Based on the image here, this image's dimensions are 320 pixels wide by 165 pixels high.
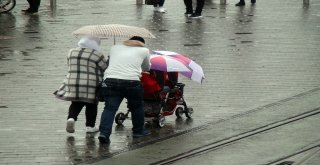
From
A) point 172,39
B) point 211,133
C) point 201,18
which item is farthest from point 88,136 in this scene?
point 201,18

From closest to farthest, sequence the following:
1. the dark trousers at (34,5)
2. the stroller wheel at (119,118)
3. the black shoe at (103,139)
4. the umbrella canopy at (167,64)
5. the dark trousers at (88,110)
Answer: the black shoe at (103,139) → the dark trousers at (88,110) → the umbrella canopy at (167,64) → the stroller wheel at (119,118) → the dark trousers at (34,5)

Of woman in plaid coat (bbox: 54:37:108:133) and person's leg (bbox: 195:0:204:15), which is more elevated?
woman in plaid coat (bbox: 54:37:108:133)

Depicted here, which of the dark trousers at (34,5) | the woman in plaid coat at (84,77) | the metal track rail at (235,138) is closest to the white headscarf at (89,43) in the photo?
the woman in plaid coat at (84,77)

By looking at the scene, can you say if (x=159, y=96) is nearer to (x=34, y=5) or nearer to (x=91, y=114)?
(x=91, y=114)

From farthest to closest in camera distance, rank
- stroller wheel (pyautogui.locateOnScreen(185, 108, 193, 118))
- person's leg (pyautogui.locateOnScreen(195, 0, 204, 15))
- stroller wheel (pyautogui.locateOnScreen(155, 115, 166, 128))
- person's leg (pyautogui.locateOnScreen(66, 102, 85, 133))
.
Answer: person's leg (pyautogui.locateOnScreen(195, 0, 204, 15)) < stroller wheel (pyautogui.locateOnScreen(185, 108, 193, 118)) < stroller wheel (pyautogui.locateOnScreen(155, 115, 166, 128)) < person's leg (pyautogui.locateOnScreen(66, 102, 85, 133))

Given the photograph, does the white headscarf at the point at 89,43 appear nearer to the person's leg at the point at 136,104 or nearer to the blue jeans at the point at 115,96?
the blue jeans at the point at 115,96

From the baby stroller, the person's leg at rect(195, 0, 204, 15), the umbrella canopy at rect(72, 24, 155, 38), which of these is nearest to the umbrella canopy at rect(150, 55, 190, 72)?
the baby stroller

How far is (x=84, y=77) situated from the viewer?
464 inches

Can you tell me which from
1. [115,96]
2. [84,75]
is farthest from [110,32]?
[115,96]

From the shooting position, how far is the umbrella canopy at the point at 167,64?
12164 mm

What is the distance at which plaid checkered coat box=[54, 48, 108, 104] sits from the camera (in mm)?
11773

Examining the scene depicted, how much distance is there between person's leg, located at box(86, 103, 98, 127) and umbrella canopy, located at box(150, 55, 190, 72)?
3.00 feet

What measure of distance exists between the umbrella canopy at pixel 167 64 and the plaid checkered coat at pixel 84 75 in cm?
70

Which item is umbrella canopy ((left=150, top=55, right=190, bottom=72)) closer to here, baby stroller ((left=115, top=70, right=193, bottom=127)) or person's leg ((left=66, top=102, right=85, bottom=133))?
baby stroller ((left=115, top=70, right=193, bottom=127))
